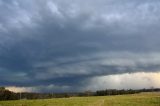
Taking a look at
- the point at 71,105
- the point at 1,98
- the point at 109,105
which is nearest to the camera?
the point at 109,105

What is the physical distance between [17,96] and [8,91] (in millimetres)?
4581

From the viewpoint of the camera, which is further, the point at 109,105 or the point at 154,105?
the point at 109,105

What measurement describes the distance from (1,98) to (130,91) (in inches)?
3019

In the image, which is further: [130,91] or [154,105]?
[130,91]

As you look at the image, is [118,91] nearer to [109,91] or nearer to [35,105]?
[109,91]

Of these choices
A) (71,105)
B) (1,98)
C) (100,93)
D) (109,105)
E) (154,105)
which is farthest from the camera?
(100,93)

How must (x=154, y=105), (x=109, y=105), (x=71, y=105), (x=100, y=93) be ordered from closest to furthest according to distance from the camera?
(x=154, y=105), (x=109, y=105), (x=71, y=105), (x=100, y=93)

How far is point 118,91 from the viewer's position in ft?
653

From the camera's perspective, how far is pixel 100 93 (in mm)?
193500

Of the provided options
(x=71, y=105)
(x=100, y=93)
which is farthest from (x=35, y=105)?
(x=100, y=93)

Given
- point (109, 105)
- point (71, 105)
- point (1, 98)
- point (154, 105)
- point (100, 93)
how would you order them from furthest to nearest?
point (100, 93)
point (1, 98)
point (71, 105)
point (109, 105)
point (154, 105)

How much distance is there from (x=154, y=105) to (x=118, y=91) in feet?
430

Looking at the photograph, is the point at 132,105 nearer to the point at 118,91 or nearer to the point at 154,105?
the point at 154,105

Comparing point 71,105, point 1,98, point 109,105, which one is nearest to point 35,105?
point 71,105
